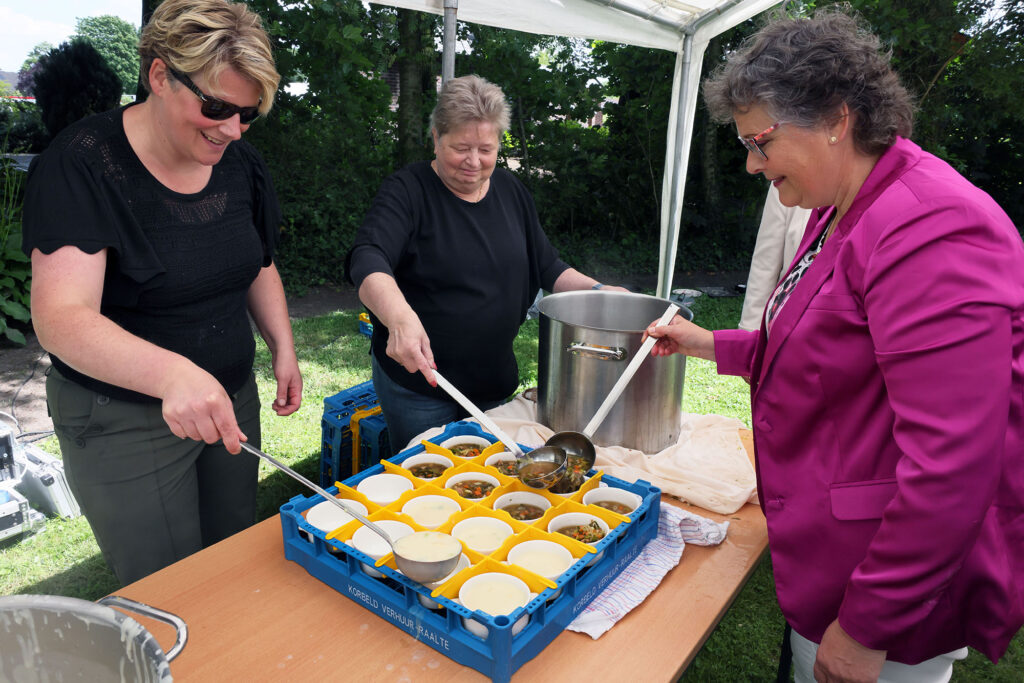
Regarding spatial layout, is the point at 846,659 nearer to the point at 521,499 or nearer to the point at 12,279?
the point at 521,499

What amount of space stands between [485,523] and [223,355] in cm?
87

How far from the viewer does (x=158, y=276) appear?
1673mm

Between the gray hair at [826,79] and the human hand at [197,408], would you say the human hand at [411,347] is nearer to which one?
the human hand at [197,408]

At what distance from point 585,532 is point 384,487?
1.77 feet

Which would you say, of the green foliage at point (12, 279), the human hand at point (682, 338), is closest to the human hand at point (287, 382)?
the human hand at point (682, 338)

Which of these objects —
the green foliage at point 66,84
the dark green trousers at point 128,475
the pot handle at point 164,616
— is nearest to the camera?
the pot handle at point 164,616

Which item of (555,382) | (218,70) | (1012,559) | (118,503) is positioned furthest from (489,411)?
(1012,559)

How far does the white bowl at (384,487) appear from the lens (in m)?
1.75

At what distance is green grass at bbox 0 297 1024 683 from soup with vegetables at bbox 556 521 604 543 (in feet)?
0.77

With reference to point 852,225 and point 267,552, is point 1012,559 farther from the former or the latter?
point 267,552

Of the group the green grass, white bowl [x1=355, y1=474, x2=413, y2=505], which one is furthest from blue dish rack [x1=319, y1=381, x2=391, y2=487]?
white bowl [x1=355, y1=474, x2=413, y2=505]

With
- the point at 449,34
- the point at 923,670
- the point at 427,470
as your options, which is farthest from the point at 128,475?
the point at 449,34

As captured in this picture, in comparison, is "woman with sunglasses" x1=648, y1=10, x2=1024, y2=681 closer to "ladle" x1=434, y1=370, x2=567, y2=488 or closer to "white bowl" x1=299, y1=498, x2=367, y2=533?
"ladle" x1=434, y1=370, x2=567, y2=488

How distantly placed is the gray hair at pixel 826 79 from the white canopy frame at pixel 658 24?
6.76ft
